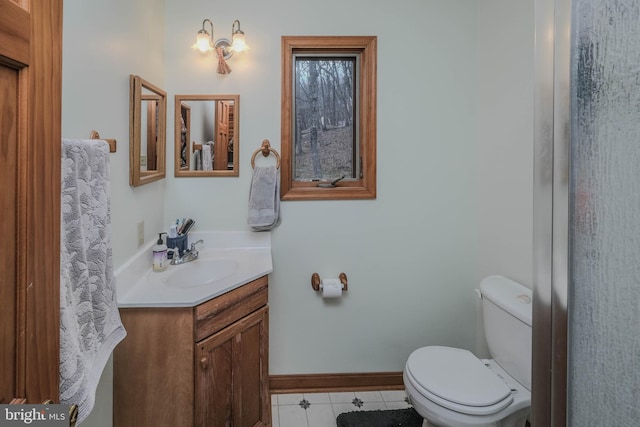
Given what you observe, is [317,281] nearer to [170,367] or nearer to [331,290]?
[331,290]

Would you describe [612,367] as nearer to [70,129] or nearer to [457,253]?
[70,129]

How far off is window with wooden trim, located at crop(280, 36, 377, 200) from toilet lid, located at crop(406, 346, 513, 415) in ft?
3.05

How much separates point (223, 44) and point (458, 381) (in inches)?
79.1

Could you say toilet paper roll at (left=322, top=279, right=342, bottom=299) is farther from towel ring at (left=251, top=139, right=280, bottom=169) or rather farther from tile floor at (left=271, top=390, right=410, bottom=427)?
towel ring at (left=251, top=139, right=280, bottom=169)

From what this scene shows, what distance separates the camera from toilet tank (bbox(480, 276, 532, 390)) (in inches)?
54.7

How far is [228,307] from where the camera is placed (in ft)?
4.56

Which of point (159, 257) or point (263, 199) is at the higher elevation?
point (263, 199)

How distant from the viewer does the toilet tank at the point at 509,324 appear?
1.39 metres

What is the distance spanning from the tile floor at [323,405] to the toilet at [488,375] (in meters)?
0.52

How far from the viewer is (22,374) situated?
51cm

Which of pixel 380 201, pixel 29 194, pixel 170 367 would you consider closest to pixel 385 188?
pixel 380 201

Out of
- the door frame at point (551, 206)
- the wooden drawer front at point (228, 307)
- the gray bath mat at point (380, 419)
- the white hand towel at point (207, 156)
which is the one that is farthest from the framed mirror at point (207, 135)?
the door frame at point (551, 206)

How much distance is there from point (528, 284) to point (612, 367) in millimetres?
1267

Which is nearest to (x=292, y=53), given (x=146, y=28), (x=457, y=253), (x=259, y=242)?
(x=146, y=28)
